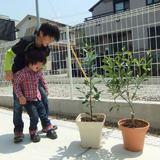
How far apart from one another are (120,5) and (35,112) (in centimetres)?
1450

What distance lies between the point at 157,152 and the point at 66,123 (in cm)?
149

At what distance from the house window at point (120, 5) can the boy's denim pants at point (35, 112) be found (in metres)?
14.0

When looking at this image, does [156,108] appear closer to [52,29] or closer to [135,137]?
[135,137]

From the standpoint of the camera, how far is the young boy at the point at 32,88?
6.66ft

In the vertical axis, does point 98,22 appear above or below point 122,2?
below

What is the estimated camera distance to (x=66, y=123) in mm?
2887

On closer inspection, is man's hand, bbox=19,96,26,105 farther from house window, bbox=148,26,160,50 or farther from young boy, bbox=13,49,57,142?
house window, bbox=148,26,160,50

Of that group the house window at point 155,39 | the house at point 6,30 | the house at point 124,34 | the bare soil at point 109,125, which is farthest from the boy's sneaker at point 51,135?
the house at point 6,30

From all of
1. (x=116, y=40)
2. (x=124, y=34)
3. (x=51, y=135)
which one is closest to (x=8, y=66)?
(x=51, y=135)

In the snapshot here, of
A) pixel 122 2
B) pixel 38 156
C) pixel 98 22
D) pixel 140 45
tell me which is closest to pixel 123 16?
pixel 98 22

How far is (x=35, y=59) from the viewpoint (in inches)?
79.6

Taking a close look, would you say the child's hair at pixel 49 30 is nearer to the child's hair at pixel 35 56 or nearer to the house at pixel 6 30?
the child's hair at pixel 35 56

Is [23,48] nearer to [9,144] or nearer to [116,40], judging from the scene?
[9,144]

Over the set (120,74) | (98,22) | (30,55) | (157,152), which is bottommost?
(157,152)
